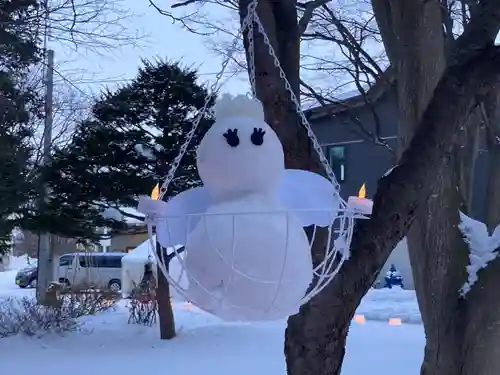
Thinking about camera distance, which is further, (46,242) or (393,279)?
(393,279)

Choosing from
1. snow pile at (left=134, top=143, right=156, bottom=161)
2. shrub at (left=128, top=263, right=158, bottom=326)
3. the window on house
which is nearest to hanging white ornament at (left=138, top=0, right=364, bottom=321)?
snow pile at (left=134, top=143, right=156, bottom=161)

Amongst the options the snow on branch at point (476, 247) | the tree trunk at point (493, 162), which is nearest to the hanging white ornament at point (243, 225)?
the snow on branch at point (476, 247)

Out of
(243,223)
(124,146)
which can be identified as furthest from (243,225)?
(124,146)

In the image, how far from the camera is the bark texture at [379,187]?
2029 mm

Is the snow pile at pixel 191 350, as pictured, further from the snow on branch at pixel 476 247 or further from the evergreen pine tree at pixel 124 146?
the snow on branch at pixel 476 247

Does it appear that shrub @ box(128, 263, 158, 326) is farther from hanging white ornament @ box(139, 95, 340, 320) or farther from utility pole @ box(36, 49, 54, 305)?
hanging white ornament @ box(139, 95, 340, 320)

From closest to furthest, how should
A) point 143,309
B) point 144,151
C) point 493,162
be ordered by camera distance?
point 493,162
point 144,151
point 143,309

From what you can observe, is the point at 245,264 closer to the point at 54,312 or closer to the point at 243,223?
the point at 243,223

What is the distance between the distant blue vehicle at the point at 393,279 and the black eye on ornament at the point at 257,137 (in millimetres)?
12631

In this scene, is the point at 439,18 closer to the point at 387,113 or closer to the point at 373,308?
the point at 373,308

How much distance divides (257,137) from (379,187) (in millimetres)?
786

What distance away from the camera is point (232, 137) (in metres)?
1.39

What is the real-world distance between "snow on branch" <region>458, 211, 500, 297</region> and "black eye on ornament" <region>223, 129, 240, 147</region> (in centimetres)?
200

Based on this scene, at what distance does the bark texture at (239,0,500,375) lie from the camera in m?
2.03
